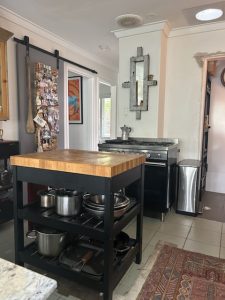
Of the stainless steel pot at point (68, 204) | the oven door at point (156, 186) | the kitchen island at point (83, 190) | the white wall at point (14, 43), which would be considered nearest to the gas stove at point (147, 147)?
the oven door at point (156, 186)

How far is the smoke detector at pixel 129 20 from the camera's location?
2717mm

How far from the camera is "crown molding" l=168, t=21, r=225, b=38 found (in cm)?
295

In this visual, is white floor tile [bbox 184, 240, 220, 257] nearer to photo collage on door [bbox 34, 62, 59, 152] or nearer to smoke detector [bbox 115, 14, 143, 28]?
photo collage on door [bbox 34, 62, 59, 152]

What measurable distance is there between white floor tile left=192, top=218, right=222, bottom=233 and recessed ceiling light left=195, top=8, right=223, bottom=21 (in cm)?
247

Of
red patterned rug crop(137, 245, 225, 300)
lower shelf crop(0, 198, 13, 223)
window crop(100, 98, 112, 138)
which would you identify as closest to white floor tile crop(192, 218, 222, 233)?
red patterned rug crop(137, 245, 225, 300)

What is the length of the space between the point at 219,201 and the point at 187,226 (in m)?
1.15

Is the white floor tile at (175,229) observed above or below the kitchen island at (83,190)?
below

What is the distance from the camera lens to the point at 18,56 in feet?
9.23

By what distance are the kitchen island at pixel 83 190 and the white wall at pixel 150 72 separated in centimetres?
162

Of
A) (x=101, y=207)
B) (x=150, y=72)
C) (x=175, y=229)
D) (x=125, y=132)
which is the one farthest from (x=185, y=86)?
(x=101, y=207)

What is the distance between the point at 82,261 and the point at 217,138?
325cm

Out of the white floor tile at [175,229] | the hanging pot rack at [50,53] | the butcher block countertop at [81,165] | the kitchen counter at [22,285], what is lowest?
the white floor tile at [175,229]

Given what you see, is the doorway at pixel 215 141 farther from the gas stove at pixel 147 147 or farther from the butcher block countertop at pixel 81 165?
the butcher block countertop at pixel 81 165

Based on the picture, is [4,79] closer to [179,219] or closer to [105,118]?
[179,219]
